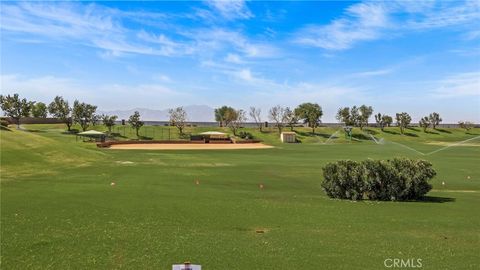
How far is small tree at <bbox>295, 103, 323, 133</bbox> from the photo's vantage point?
157000 mm

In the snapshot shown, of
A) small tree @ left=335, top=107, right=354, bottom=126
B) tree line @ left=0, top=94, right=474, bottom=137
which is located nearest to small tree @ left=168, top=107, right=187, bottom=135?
tree line @ left=0, top=94, right=474, bottom=137

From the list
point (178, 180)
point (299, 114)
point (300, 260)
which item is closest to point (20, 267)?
point (300, 260)

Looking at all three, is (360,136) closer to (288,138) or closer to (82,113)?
(288,138)

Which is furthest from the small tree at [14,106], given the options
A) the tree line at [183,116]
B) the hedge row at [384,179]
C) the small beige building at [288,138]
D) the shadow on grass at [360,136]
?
the hedge row at [384,179]

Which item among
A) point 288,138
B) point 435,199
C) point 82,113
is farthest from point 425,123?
point 435,199

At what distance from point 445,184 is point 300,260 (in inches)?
1063

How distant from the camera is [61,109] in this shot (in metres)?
137

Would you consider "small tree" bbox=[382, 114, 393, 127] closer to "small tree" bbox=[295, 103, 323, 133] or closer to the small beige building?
"small tree" bbox=[295, 103, 323, 133]

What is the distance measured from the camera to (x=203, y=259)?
1327cm

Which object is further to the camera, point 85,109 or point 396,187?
point 85,109

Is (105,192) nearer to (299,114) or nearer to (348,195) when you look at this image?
(348,195)

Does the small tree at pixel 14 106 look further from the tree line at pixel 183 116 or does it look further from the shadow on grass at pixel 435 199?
the shadow on grass at pixel 435 199

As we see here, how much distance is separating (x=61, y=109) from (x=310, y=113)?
8176 cm

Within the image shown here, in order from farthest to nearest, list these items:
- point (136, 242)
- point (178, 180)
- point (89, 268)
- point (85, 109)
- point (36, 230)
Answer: point (85, 109) < point (178, 180) < point (36, 230) < point (136, 242) < point (89, 268)
